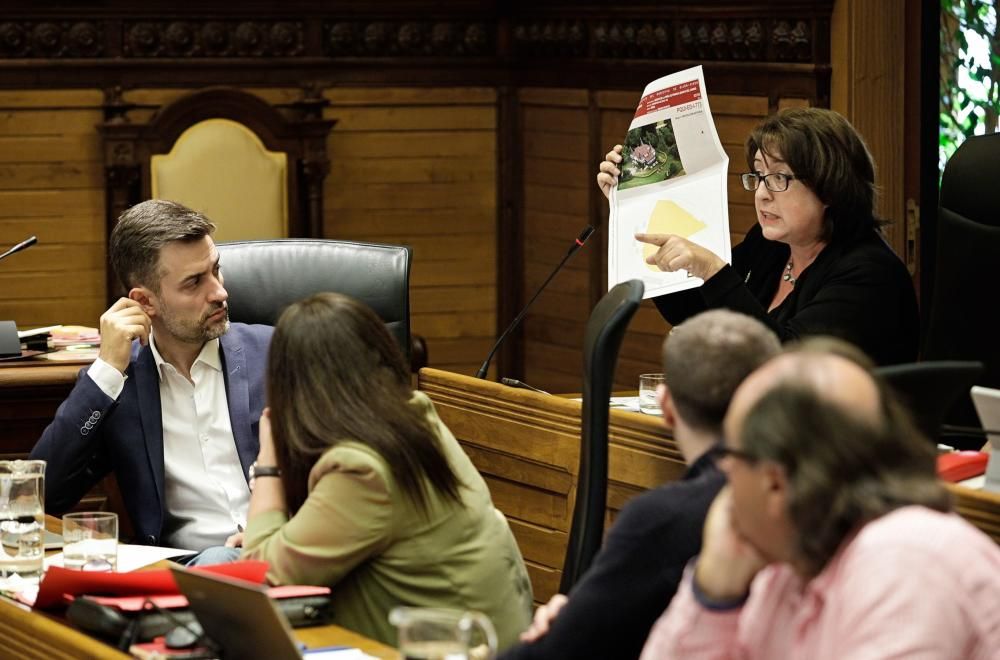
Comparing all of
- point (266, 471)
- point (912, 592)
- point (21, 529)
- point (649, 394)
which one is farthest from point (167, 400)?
point (912, 592)

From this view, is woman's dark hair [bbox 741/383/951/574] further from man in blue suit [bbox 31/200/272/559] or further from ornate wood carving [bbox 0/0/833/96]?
ornate wood carving [bbox 0/0/833/96]

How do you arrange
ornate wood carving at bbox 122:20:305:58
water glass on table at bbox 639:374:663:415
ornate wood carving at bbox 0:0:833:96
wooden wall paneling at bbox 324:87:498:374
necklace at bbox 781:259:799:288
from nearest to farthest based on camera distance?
water glass on table at bbox 639:374:663:415 < necklace at bbox 781:259:799:288 < ornate wood carving at bbox 0:0:833:96 < ornate wood carving at bbox 122:20:305:58 < wooden wall paneling at bbox 324:87:498:374

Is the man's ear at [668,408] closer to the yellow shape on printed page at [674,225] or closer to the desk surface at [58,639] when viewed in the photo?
the desk surface at [58,639]

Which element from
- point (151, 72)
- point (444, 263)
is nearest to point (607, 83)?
point (444, 263)

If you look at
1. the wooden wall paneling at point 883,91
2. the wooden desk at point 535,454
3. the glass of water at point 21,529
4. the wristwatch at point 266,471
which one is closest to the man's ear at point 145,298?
the wooden desk at point 535,454

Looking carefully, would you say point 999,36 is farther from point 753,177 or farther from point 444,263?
point 444,263

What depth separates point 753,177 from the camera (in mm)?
3559

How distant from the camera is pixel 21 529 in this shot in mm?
2613

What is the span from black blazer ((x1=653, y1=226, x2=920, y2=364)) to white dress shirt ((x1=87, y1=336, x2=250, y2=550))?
40.2 inches

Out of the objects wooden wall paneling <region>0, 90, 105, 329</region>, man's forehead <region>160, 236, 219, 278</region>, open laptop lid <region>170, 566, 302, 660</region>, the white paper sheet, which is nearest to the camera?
open laptop lid <region>170, 566, 302, 660</region>

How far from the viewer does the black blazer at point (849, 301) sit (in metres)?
3.33

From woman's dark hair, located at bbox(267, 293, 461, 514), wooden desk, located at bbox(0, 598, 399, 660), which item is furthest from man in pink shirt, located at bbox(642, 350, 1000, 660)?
woman's dark hair, located at bbox(267, 293, 461, 514)

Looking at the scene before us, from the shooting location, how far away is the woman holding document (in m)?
3.34

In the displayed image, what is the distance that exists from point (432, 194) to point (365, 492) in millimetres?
4349
